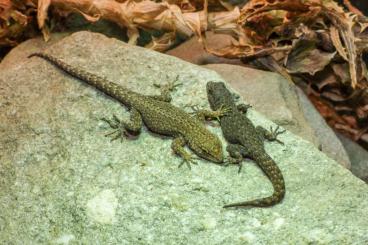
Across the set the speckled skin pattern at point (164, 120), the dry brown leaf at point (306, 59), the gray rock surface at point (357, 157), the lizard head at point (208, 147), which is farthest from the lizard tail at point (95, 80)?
the gray rock surface at point (357, 157)

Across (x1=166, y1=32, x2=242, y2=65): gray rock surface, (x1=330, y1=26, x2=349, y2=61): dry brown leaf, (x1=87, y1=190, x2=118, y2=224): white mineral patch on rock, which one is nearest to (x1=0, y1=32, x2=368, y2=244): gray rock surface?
(x1=87, y1=190, x2=118, y2=224): white mineral patch on rock

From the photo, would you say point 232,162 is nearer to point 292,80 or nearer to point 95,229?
point 95,229

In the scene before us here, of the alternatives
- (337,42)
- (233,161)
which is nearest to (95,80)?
(233,161)

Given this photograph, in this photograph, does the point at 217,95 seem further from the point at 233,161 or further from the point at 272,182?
the point at 272,182

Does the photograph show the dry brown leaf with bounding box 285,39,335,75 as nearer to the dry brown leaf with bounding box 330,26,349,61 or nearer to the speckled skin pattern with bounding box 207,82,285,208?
the dry brown leaf with bounding box 330,26,349,61

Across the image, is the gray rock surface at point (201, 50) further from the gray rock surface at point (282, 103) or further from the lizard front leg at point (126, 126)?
the lizard front leg at point (126, 126)
